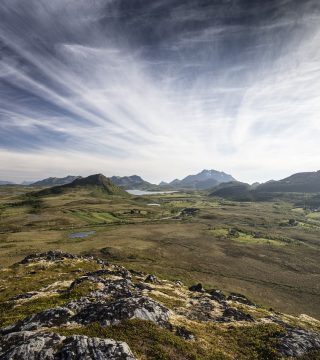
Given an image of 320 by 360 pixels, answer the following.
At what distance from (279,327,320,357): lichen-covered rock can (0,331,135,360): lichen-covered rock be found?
1559cm

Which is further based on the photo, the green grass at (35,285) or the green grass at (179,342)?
the green grass at (35,285)

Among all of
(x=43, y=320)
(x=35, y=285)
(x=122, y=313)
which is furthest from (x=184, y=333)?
(x=35, y=285)

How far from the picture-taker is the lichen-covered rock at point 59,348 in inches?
854

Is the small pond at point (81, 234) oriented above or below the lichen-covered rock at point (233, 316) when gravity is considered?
below

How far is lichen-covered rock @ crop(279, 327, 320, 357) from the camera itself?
27173 mm

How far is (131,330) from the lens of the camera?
2697 cm

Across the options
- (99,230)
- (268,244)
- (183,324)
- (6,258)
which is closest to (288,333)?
(183,324)

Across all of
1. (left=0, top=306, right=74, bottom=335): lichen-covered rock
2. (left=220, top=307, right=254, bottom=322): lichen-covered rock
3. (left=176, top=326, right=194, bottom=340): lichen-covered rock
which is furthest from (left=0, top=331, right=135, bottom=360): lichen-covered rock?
(left=220, top=307, right=254, bottom=322): lichen-covered rock

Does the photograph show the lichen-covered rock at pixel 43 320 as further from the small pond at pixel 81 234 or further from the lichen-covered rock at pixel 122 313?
the small pond at pixel 81 234

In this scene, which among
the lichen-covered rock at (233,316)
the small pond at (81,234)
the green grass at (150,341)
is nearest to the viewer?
the green grass at (150,341)

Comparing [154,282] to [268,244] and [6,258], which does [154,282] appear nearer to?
[6,258]

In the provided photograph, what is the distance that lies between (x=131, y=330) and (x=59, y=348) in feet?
22.7

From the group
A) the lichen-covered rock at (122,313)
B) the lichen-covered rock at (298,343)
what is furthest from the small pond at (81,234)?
the lichen-covered rock at (298,343)

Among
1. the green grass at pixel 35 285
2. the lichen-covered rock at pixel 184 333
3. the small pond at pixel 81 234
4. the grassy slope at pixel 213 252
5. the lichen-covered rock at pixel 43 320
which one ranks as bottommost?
the small pond at pixel 81 234
